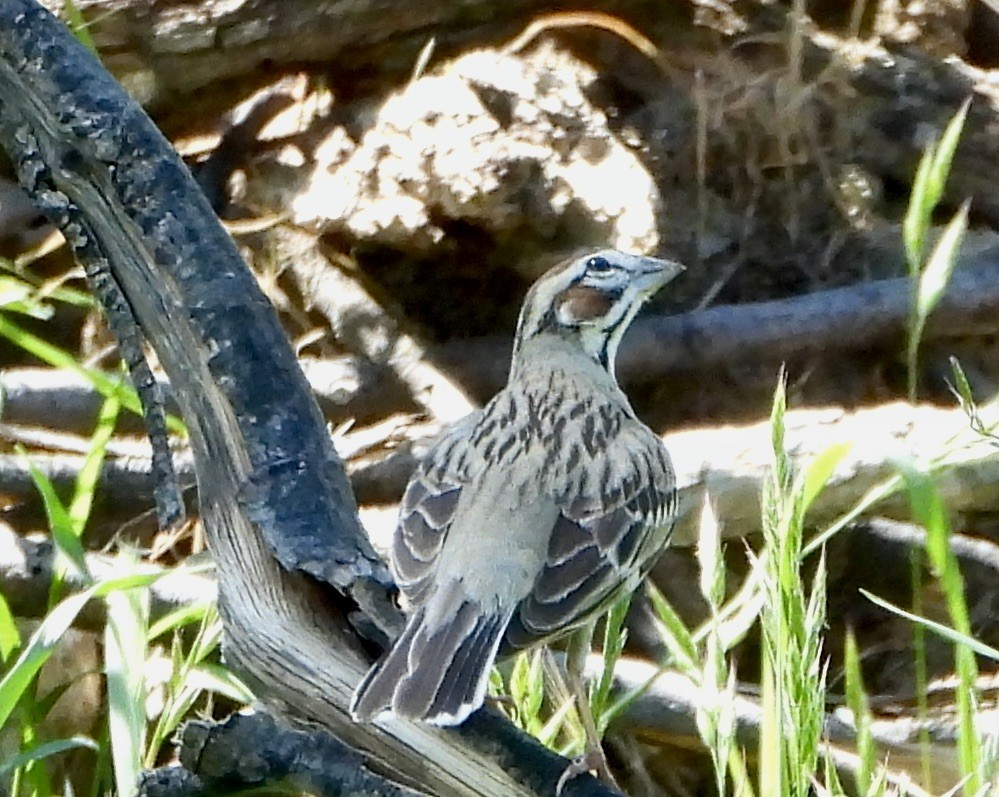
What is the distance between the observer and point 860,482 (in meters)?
3.80

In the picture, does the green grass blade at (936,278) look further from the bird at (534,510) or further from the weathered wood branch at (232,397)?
the weathered wood branch at (232,397)

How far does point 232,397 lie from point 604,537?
27.5 inches

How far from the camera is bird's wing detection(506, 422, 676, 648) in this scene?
8.99 feet

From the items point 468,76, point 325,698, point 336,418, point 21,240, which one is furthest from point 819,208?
point 325,698

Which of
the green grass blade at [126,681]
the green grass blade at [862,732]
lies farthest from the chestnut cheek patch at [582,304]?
the green grass blade at [862,732]

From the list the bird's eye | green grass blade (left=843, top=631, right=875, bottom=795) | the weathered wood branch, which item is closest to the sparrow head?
the bird's eye

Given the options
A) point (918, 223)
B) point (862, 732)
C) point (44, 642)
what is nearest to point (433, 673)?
point (862, 732)

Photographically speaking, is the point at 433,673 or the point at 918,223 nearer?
the point at 433,673

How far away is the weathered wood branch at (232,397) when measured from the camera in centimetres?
240

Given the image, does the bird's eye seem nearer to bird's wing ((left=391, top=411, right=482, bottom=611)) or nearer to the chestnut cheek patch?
the chestnut cheek patch

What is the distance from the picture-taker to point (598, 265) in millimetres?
3490

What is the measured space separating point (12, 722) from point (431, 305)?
1455 mm

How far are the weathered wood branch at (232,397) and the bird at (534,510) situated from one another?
0.28 ft

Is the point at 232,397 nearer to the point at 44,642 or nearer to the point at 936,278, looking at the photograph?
the point at 44,642
